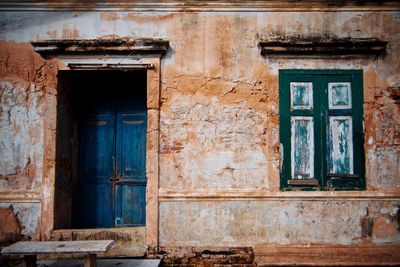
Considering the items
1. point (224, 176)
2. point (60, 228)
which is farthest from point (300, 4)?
point (60, 228)

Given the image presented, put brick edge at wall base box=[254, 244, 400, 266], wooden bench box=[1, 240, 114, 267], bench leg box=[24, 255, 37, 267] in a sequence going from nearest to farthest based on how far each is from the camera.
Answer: wooden bench box=[1, 240, 114, 267] → bench leg box=[24, 255, 37, 267] → brick edge at wall base box=[254, 244, 400, 266]

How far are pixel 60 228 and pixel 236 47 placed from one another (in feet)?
11.8

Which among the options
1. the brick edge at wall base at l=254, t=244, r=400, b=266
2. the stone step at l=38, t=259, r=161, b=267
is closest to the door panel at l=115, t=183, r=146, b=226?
the stone step at l=38, t=259, r=161, b=267

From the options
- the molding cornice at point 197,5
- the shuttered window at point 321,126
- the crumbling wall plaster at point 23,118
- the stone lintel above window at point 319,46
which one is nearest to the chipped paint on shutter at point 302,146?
the shuttered window at point 321,126

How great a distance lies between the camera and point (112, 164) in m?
5.99

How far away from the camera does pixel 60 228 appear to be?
18.0 feet

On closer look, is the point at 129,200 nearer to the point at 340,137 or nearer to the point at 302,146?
the point at 302,146

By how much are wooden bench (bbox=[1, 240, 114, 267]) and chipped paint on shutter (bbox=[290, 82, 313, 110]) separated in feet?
10.2

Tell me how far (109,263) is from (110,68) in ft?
8.70

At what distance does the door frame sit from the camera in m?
5.30

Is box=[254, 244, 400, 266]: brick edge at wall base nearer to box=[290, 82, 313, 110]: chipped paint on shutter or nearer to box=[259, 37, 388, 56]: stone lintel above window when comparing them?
box=[290, 82, 313, 110]: chipped paint on shutter

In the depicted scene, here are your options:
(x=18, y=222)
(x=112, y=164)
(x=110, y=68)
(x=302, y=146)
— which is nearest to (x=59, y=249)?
(x=18, y=222)

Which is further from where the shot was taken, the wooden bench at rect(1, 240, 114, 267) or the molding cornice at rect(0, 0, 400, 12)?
the molding cornice at rect(0, 0, 400, 12)

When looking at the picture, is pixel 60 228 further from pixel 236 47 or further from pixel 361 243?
pixel 361 243
